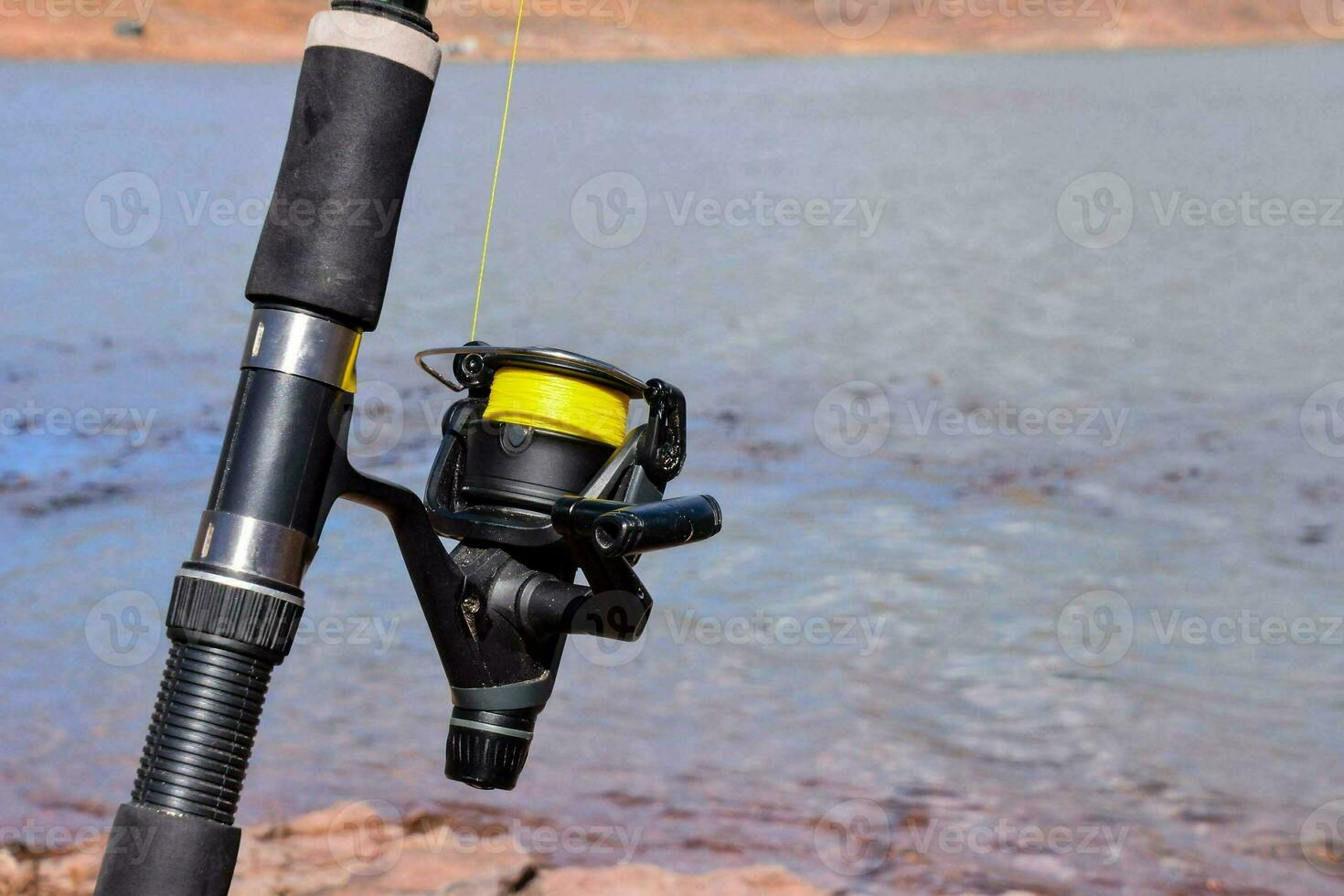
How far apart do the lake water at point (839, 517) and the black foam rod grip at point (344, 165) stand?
2.04 m

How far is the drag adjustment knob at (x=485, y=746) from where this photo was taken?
5.18 feet

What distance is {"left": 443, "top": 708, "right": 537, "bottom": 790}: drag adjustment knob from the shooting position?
5.18ft

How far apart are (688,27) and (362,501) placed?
40.7m

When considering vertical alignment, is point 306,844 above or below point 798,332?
→ below

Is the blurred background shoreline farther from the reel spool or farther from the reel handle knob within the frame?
the reel handle knob

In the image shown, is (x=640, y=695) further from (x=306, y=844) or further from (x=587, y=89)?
(x=587, y=89)

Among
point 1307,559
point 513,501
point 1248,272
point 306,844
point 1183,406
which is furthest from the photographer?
A: point 1248,272

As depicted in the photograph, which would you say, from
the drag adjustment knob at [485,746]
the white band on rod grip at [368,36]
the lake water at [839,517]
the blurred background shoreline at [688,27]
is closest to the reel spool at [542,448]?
the drag adjustment knob at [485,746]

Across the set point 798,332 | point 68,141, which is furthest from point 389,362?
point 68,141

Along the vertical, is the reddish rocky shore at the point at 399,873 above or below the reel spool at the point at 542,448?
below

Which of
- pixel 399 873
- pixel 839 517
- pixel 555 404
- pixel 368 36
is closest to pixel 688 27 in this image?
pixel 839 517

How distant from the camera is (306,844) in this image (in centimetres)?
307

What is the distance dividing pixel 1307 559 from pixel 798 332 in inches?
153

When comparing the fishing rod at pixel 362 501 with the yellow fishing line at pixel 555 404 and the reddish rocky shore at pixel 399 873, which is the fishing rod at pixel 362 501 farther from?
the reddish rocky shore at pixel 399 873
